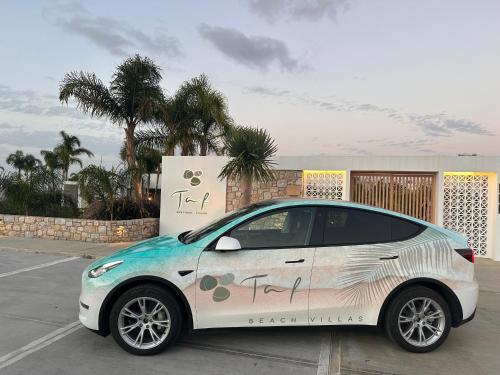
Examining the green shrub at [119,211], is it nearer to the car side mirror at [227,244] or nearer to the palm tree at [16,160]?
the car side mirror at [227,244]

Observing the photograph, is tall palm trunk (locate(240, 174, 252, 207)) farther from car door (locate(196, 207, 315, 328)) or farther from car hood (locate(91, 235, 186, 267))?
car door (locate(196, 207, 315, 328))

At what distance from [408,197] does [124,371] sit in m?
9.69

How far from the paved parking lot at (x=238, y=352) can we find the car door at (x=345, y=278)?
268 millimetres

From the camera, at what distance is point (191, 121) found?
17703mm

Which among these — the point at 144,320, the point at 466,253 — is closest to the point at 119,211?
the point at 144,320

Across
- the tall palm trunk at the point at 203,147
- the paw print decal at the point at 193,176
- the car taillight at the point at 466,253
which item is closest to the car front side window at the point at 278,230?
the car taillight at the point at 466,253

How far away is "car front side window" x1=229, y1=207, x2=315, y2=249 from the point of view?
4.41 metres

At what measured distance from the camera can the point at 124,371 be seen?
3.85 metres

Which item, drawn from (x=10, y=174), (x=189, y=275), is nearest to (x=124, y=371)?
(x=189, y=275)

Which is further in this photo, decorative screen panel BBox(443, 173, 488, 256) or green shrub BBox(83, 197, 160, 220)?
green shrub BBox(83, 197, 160, 220)

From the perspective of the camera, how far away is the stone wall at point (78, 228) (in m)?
12.8

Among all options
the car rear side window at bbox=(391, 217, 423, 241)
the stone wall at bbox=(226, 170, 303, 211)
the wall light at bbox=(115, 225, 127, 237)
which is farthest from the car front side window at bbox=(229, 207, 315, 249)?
the wall light at bbox=(115, 225, 127, 237)

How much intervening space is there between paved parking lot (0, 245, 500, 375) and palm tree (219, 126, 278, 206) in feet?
21.5

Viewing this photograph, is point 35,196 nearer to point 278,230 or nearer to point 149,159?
point 149,159
